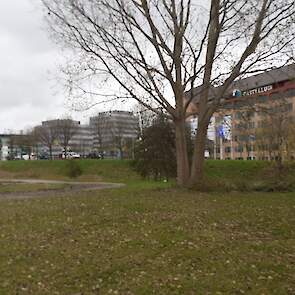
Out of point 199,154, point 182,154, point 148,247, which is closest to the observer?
point 148,247

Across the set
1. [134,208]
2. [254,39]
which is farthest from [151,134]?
[134,208]

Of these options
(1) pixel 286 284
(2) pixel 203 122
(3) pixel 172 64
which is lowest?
(1) pixel 286 284

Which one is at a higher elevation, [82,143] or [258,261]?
[82,143]

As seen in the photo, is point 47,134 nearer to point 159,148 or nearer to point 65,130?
point 65,130

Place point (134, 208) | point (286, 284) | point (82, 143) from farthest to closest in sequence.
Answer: point (82, 143)
point (134, 208)
point (286, 284)

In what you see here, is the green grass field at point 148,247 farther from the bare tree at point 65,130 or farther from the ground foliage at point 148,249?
the bare tree at point 65,130

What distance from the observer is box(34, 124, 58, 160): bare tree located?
8690 centimetres

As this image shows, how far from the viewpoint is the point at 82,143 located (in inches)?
4296

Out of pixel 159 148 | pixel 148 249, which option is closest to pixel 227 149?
pixel 159 148

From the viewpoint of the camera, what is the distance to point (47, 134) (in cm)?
8950

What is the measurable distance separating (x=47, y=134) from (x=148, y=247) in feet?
277

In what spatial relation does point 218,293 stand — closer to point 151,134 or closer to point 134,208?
point 134,208

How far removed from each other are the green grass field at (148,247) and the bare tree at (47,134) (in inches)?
2946

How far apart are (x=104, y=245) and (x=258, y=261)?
271 cm
